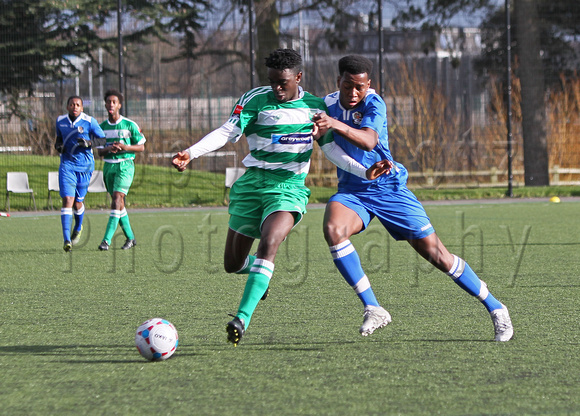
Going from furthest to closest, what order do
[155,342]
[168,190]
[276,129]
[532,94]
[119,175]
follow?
[532,94], [168,190], [119,175], [276,129], [155,342]

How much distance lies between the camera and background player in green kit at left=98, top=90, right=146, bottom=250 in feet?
32.6

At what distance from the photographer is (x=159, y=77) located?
18.9m

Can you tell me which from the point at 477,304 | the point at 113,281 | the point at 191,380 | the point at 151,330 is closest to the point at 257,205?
the point at 151,330

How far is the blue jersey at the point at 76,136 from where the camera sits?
10.2 m

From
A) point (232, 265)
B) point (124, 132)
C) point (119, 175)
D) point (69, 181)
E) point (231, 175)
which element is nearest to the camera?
point (232, 265)

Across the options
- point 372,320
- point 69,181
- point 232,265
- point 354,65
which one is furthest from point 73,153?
point 372,320

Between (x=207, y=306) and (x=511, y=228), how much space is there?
6927mm

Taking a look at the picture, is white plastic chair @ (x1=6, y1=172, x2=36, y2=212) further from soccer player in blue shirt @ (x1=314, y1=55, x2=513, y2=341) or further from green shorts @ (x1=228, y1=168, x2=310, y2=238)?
soccer player in blue shirt @ (x1=314, y1=55, x2=513, y2=341)

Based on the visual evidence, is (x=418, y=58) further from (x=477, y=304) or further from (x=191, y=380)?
(x=191, y=380)

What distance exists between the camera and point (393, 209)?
4.85 metres

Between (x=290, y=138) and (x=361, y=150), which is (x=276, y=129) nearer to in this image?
(x=290, y=138)

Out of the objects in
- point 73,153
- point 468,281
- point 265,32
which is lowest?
point 468,281

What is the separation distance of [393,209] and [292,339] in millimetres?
1016

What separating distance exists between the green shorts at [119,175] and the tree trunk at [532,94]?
12.2m
